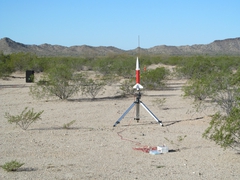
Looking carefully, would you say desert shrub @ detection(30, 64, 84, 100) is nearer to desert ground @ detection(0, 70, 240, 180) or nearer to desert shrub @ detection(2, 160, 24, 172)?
desert ground @ detection(0, 70, 240, 180)

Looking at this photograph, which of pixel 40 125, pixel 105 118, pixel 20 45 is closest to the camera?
pixel 40 125

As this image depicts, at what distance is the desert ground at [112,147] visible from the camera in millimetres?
8562

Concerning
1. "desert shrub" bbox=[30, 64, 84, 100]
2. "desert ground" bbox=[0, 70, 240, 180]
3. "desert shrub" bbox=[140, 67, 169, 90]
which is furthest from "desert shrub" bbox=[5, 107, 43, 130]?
"desert shrub" bbox=[140, 67, 169, 90]

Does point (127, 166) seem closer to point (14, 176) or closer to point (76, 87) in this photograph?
point (14, 176)

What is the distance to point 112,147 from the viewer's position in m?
11.1

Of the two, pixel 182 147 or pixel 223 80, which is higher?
pixel 223 80

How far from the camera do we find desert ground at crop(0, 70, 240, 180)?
28.1 feet

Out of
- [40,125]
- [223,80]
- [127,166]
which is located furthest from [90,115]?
[127,166]

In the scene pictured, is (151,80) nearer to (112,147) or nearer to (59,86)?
(59,86)

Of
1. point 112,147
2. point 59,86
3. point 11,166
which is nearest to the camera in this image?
point 11,166

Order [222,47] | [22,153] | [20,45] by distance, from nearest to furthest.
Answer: [22,153]
[20,45]
[222,47]

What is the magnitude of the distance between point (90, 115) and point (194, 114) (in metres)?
4.11

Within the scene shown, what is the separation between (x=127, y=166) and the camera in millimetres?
9086

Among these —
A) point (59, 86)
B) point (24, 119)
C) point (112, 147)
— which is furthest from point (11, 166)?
point (59, 86)
